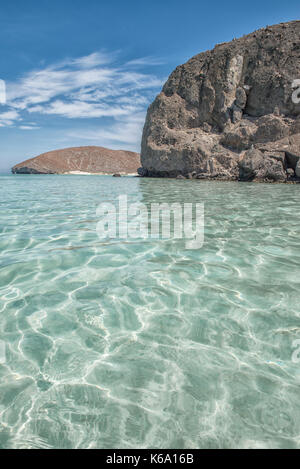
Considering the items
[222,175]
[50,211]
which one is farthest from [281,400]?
[222,175]

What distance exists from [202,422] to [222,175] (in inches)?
991

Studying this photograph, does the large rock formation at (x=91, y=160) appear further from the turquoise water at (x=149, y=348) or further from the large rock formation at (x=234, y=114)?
the turquoise water at (x=149, y=348)

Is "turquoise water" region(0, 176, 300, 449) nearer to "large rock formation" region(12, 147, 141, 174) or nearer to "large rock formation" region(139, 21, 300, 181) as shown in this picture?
"large rock formation" region(139, 21, 300, 181)

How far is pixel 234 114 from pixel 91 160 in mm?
60704

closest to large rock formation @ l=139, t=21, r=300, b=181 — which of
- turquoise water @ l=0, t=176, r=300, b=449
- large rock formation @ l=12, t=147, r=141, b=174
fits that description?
turquoise water @ l=0, t=176, r=300, b=449

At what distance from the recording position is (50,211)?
23.1 ft

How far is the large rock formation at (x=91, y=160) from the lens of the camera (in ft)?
240

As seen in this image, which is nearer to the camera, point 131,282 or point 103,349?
point 103,349

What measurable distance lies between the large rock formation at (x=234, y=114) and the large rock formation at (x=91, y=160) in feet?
153

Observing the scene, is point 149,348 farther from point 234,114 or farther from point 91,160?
point 91,160

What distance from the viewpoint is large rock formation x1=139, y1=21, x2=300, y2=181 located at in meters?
22.9

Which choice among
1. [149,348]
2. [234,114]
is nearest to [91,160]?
[234,114]

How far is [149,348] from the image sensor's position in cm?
195
